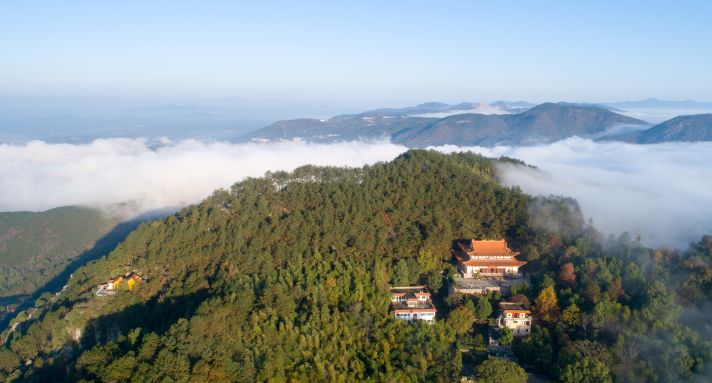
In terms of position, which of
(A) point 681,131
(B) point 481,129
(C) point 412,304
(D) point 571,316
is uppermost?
(A) point 681,131

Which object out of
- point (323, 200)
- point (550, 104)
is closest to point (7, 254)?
point (323, 200)

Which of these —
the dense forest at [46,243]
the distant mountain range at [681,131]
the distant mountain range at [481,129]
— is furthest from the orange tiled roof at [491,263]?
the distant mountain range at [481,129]

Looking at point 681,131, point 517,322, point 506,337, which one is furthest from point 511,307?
point 681,131

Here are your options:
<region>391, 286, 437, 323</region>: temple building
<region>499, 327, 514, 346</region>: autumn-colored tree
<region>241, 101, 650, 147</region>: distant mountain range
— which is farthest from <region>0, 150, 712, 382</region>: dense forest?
<region>241, 101, 650, 147</region>: distant mountain range

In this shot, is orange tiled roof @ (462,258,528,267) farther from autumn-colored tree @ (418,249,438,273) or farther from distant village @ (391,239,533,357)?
autumn-colored tree @ (418,249,438,273)

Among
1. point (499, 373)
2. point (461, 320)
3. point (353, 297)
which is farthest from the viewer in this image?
point (353, 297)

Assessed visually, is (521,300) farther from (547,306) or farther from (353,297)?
(353,297)

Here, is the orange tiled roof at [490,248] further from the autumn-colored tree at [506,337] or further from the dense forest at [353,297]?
the autumn-colored tree at [506,337]
